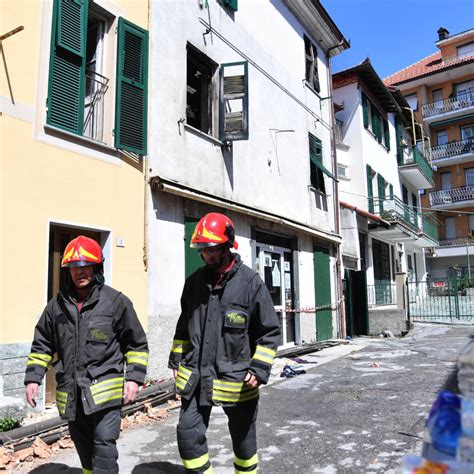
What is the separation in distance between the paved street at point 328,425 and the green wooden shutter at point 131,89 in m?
3.80

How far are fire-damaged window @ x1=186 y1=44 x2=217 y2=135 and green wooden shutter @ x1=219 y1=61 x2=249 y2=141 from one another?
0.26 m

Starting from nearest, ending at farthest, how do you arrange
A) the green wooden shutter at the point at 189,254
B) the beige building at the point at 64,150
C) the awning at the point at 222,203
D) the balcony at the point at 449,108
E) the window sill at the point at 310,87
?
the beige building at the point at 64,150 → the awning at the point at 222,203 → the green wooden shutter at the point at 189,254 → the window sill at the point at 310,87 → the balcony at the point at 449,108

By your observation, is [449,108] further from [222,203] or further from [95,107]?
[95,107]

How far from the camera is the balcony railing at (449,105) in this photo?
1379 inches

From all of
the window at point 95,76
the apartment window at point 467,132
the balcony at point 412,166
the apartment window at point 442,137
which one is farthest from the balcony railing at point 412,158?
the window at point 95,76

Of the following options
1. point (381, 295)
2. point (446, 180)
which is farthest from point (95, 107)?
point (446, 180)

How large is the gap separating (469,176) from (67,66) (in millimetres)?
36756

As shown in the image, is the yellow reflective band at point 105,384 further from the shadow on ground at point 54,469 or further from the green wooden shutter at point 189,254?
the green wooden shutter at point 189,254


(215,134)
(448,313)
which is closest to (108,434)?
(215,134)

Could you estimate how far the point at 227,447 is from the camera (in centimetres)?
441

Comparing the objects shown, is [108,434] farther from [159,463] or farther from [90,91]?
[90,91]

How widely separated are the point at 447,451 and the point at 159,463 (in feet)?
10.7

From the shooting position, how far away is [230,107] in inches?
370

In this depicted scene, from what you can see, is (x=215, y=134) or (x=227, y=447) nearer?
(x=227, y=447)
